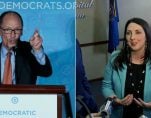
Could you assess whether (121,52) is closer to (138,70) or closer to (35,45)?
(138,70)

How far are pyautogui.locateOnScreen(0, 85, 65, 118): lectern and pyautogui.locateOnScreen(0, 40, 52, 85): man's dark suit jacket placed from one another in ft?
0.70

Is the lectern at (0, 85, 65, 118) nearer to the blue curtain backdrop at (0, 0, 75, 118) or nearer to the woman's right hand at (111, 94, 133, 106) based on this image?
the blue curtain backdrop at (0, 0, 75, 118)

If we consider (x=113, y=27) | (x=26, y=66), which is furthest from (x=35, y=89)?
(x=113, y=27)

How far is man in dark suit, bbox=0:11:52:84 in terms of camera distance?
979mm

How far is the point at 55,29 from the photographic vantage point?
1.01 meters

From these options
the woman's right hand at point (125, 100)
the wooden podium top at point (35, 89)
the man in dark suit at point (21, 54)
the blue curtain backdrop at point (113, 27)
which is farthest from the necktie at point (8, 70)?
the blue curtain backdrop at point (113, 27)

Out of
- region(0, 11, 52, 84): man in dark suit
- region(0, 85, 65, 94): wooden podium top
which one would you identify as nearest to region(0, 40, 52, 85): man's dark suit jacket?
region(0, 11, 52, 84): man in dark suit

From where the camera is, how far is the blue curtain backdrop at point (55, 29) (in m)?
0.98

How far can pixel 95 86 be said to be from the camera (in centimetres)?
366

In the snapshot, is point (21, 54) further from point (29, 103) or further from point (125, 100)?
point (125, 100)

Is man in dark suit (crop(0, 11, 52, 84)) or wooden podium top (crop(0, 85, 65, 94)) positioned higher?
man in dark suit (crop(0, 11, 52, 84))

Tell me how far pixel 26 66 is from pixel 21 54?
0.12 feet

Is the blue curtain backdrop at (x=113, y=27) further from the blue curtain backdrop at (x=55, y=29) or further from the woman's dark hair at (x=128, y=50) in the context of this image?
the blue curtain backdrop at (x=55, y=29)

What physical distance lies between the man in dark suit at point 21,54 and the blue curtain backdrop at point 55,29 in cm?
1
